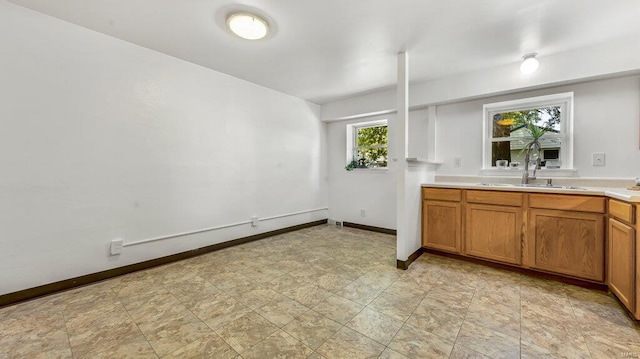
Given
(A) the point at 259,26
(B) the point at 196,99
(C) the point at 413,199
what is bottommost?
(C) the point at 413,199

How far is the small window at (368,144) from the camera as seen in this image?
4.61 metres

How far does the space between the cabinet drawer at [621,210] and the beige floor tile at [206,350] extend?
2.83 m

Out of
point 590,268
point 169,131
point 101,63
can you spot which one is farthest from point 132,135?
point 590,268

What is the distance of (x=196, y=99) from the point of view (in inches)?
125

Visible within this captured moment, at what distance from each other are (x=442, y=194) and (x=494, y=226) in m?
0.62

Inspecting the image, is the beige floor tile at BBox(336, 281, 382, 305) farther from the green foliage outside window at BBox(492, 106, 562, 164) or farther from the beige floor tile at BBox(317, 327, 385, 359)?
the green foliage outside window at BBox(492, 106, 562, 164)

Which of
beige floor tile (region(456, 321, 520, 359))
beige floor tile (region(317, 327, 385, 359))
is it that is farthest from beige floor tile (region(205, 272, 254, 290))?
beige floor tile (region(456, 321, 520, 359))

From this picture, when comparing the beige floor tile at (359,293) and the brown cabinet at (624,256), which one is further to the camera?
the beige floor tile at (359,293)

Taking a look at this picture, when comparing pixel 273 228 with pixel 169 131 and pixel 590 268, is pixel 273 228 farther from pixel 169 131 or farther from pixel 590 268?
pixel 590 268

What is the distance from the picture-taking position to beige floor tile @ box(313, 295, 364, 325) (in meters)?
1.85

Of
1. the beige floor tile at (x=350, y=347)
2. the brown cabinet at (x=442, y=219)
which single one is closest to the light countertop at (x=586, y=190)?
the brown cabinet at (x=442, y=219)

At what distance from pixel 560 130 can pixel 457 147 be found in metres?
1.09

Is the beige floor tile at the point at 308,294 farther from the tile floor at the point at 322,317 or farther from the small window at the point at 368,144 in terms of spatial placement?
the small window at the point at 368,144

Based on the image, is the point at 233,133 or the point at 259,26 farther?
the point at 233,133
